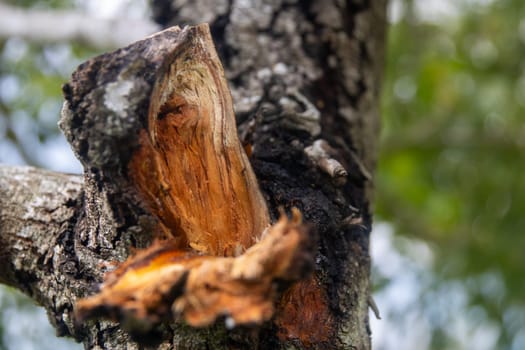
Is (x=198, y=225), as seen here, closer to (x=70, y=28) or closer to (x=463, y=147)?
(x=70, y=28)

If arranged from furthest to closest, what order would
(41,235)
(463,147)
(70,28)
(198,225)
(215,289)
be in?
1. (463,147)
2. (70,28)
3. (41,235)
4. (198,225)
5. (215,289)

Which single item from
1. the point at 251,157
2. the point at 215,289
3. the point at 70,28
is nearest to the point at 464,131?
the point at 70,28

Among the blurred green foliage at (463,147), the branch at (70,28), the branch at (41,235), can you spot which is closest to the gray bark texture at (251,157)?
the branch at (41,235)

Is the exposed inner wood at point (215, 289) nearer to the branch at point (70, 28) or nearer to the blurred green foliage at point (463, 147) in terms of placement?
the branch at point (70, 28)

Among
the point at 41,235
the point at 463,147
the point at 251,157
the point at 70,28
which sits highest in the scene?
the point at 70,28

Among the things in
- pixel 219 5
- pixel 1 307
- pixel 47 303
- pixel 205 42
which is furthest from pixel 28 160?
pixel 205 42

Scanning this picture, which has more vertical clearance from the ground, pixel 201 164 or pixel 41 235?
pixel 201 164

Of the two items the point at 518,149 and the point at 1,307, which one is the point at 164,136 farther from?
the point at 518,149
